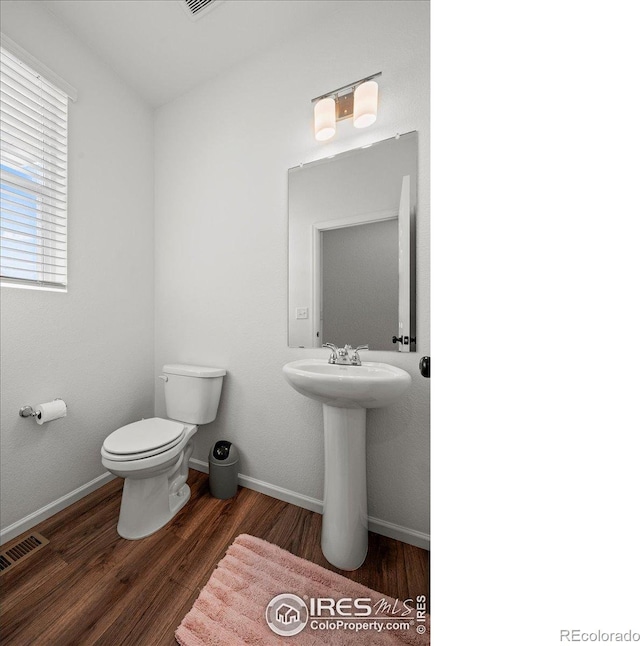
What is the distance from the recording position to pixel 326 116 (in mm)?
1355

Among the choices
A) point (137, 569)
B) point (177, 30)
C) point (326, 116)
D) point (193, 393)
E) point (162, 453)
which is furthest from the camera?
point (193, 393)

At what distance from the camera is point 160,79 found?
1.71m

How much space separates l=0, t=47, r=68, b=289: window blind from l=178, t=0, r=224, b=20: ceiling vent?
0.76m

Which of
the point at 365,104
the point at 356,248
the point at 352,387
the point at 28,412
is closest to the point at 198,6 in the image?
the point at 365,104

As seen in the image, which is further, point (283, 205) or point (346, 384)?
point (283, 205)

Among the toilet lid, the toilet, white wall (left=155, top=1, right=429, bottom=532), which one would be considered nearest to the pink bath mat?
white wall (left=155, top=1, right=429, bottom=532)

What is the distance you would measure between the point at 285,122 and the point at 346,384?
1426 mm

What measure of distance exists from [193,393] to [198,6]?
1961 millimetres

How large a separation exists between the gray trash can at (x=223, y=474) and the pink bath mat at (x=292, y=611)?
0.44 m

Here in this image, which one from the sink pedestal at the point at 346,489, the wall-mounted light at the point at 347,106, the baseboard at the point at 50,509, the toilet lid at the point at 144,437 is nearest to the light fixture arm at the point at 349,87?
the wall-mounted light at the point at 347,106

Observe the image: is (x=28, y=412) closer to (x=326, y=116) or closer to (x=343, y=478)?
(x=343, y=478)

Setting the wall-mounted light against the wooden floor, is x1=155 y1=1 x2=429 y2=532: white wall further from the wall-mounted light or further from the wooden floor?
the wooden floor
